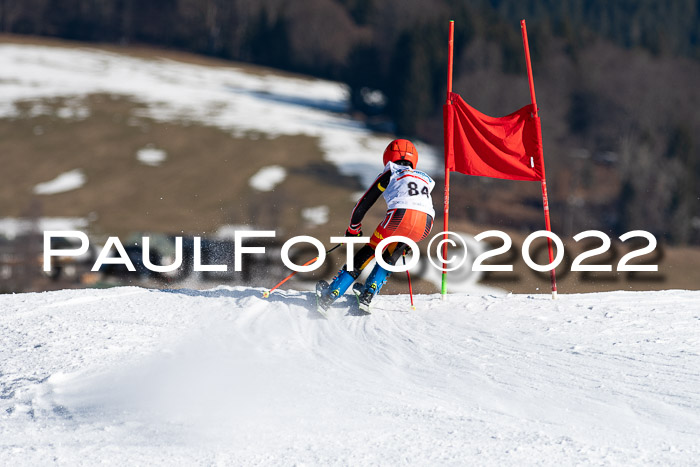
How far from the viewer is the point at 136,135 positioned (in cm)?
5122

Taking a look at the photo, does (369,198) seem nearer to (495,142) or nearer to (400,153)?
(400,153)

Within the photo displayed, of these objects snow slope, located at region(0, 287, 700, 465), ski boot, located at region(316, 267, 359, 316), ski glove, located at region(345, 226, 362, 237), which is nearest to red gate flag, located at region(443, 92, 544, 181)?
snow slope, located at region(0, 287, 700, 465)

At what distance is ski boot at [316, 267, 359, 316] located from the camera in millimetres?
7211

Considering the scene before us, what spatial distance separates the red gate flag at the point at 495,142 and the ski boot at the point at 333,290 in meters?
2.07

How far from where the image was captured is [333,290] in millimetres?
7234

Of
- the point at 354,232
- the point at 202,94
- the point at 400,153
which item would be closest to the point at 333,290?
the point at 354,232

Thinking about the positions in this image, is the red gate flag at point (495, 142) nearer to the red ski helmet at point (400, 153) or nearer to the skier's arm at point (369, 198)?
the red ski helmet at point (400, 153)

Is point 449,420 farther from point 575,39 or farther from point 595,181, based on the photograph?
point 575,39

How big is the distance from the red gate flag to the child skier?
1.32 metres

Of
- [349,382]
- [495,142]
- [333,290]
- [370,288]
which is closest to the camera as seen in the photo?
[349,382]

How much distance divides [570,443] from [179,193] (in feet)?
121

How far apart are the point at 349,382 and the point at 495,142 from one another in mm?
3994

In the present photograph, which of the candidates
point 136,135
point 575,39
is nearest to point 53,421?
point 136,135

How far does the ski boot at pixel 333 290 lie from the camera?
7211 mm
